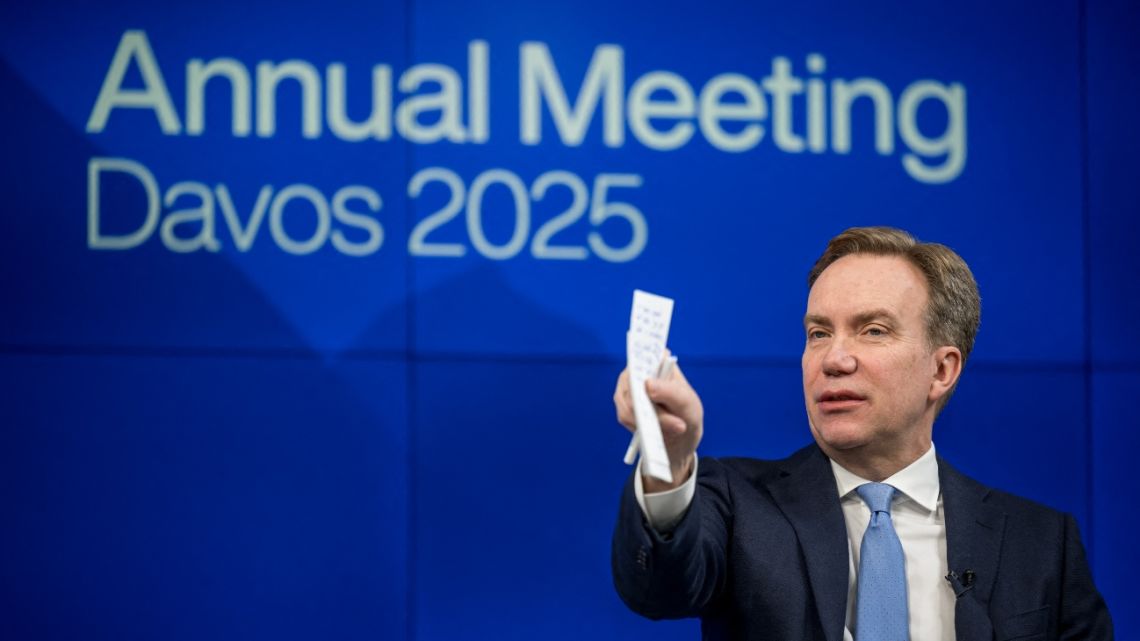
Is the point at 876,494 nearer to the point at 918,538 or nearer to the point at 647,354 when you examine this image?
the point at 918,538

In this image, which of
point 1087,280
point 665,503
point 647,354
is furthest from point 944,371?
point 1087,280

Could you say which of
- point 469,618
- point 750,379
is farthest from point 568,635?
point 750,379

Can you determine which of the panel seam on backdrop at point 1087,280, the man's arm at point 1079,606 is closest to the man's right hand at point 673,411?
the man's arm at point 1079,606

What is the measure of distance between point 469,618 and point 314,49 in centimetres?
148

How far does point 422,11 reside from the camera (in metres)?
3.39

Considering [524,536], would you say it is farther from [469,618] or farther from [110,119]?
[110,119]

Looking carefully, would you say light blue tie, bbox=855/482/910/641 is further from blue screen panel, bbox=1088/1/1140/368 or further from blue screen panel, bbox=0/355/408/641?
blue screen panel, bbox=1088/1/1140/368

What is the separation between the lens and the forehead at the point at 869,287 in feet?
7.42

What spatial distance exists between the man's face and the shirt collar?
25 millimetres

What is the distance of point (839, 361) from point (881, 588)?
1.22ft

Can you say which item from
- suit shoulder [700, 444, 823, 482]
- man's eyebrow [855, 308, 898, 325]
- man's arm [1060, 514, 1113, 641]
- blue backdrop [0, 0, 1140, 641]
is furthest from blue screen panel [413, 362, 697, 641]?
man's arm [1060, 514, 1113, 641]

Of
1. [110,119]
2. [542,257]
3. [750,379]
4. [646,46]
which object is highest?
[646,46]

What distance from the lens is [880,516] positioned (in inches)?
85.7

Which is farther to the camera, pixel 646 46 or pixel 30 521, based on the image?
pixel 646 46
